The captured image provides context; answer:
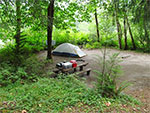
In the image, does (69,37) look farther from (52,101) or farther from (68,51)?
(52,101)

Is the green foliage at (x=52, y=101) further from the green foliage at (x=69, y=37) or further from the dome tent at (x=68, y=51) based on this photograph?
the green foliage at (x=69, y=37)

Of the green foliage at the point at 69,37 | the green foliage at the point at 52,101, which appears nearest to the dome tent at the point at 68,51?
the green foliage at the point at 69,37

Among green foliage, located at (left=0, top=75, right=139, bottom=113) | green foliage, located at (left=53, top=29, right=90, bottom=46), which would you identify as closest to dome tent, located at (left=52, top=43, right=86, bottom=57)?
green foliage, located at (left=53, top=29, right=90, bottom=46)

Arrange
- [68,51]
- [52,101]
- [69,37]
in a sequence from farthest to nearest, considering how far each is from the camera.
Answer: [69,37] < [68,51] < [52,101]

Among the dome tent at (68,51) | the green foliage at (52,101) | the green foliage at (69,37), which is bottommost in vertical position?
the green foliage at (52,101)

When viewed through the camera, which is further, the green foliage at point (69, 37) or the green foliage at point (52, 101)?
the green foliage at point (69, 37)

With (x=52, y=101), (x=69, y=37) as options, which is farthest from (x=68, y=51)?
(x=52, y=101)

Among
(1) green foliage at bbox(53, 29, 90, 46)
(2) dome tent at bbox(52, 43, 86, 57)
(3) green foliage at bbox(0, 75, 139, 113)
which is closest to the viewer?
(3) green foliage at bbox(0, 75, 139, 113)

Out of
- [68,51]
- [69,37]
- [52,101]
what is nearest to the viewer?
[52,101]

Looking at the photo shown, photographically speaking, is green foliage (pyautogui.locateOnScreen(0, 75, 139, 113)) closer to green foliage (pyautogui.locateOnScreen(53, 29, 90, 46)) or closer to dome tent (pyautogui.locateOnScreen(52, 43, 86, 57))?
dome tent (pyautogui.locateOnScreen(52, 43, 86, 57))

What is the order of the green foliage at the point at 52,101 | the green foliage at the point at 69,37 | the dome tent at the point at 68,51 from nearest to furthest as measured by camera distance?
the green foliage at the point at 52,101
the dome tent at the point at 68,51
the green foliage at the point at 69,37

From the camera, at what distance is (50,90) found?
3.30m

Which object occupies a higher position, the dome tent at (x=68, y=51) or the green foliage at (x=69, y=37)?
the green foliage at (x=69, y=37)

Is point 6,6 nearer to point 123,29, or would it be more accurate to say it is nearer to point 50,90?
point 50,90
